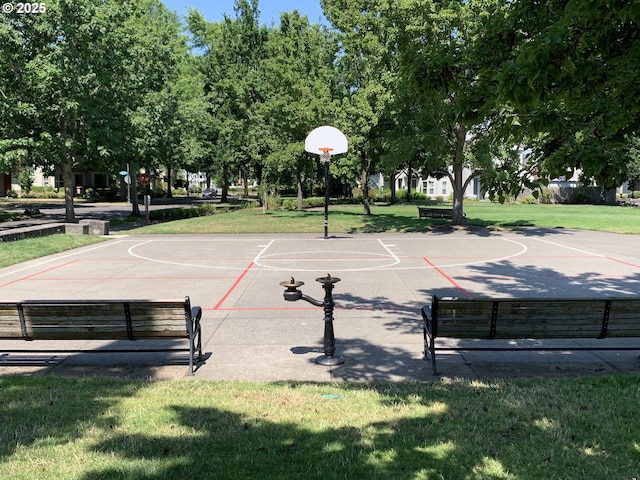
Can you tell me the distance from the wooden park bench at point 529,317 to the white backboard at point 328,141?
65.0 feet

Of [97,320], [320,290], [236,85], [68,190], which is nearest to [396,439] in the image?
[97,320]

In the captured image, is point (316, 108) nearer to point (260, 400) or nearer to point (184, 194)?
point (260, 400)

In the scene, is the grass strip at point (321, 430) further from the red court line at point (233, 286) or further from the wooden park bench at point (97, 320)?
the red court line at point (233, 286)

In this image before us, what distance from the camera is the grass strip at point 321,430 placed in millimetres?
3613

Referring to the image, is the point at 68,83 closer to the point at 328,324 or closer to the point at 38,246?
the point at 38,246

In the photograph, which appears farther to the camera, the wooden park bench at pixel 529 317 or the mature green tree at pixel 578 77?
the wooden park bench at pixel 529 317

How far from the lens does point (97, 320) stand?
643 cm

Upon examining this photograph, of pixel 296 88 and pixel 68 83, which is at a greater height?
pixel 296 88

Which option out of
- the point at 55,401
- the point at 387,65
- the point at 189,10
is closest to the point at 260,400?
the point at 55,401

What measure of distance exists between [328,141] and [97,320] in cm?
2099

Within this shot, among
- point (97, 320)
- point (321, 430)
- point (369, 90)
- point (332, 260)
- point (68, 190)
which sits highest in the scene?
point (369, 90)

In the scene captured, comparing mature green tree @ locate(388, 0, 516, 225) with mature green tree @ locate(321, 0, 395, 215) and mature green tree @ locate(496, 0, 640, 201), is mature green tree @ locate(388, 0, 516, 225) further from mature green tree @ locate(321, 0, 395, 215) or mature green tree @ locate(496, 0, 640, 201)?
mature green tree @ locate(496, 0, 640, 201)

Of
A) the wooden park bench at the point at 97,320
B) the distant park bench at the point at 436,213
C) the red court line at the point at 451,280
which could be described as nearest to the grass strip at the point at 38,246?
the wooden park bench at the point at 97,320

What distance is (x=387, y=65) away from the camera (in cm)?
2848
